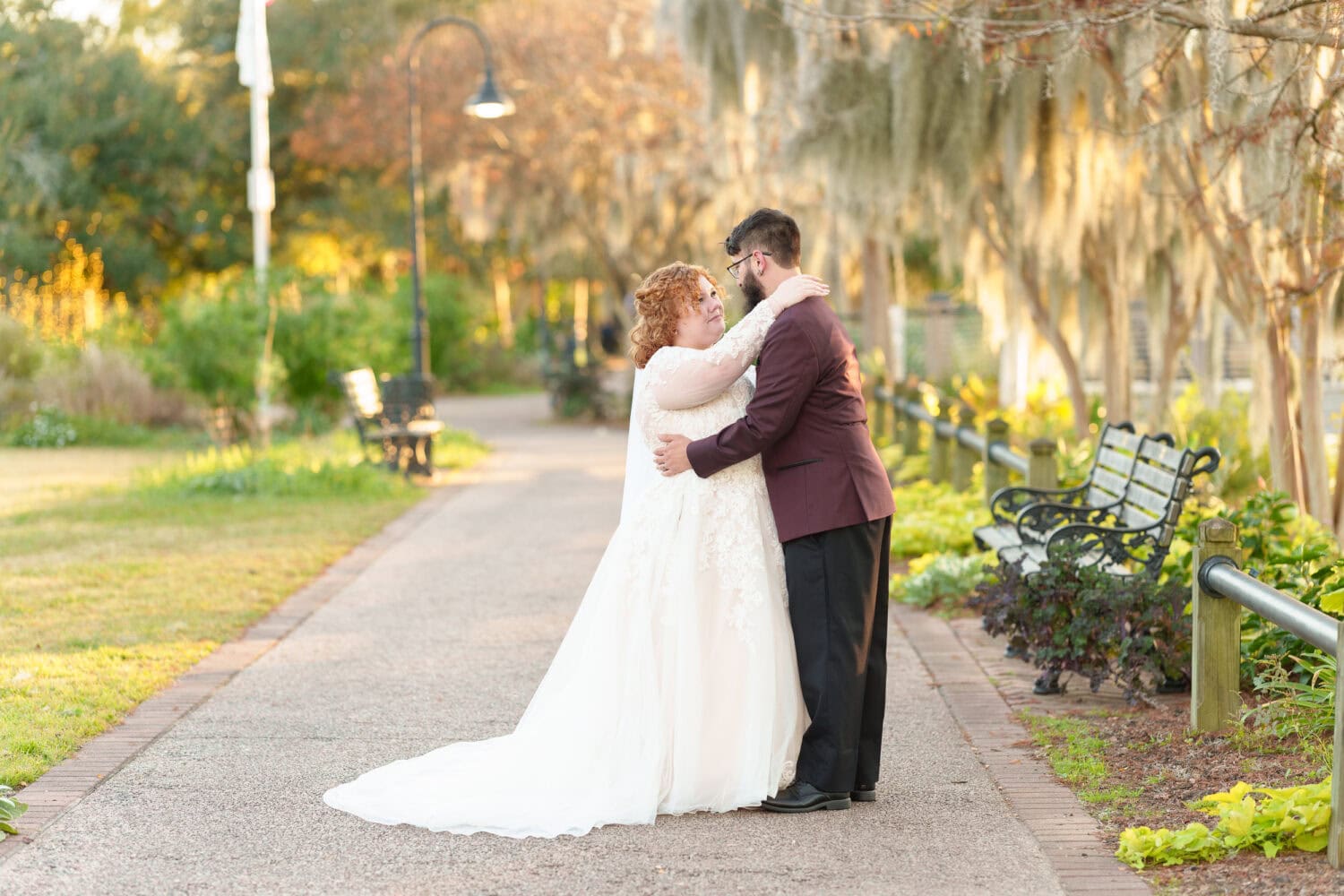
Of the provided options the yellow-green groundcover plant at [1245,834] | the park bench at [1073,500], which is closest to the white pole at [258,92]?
the park bench at [1073,500]

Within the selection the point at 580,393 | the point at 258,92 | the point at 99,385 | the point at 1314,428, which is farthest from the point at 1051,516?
the point at 580,393

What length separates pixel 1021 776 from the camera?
17.4 feet

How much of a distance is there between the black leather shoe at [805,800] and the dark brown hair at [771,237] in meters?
1.66

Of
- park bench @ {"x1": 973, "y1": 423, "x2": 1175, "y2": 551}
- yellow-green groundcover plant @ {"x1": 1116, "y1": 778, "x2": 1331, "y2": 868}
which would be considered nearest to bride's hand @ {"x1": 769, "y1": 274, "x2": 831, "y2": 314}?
yellow-green groundcover plant @ {"x1": 1116, "y1": 778, "x2": 1331, "y2": 868}

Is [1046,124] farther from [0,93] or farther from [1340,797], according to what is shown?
[0,93]

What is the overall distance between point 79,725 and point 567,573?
431cm

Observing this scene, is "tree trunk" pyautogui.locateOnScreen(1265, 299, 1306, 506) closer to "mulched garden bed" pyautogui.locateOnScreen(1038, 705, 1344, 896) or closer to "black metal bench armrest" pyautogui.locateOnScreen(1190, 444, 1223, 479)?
"black metal bench armrest" pyautogui.locateOnScreen(1190, 444, 1223, 479)

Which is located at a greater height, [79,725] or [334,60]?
[334,60]

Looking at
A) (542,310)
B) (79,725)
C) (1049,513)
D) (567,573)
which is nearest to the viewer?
(79,725)

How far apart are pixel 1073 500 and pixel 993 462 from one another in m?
1.43

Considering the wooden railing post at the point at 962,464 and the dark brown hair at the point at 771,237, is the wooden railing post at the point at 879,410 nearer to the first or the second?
the wooden railing post at the point at 962,464

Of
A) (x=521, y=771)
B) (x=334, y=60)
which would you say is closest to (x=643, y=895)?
(x=521, y=771)

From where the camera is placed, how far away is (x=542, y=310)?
1443 inches

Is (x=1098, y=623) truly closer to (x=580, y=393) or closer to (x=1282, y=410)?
(x=1282, y=410)
